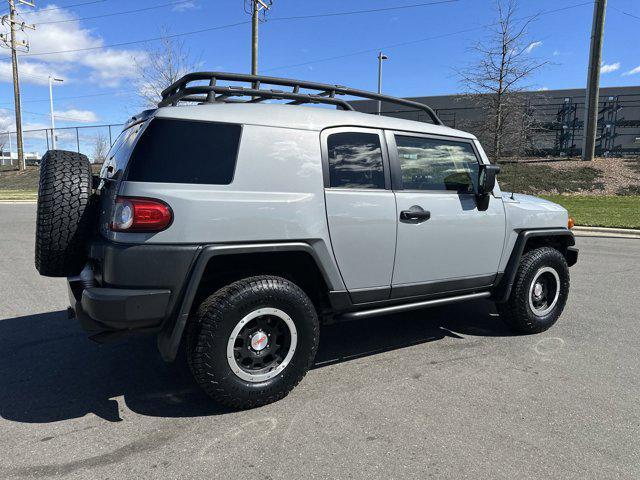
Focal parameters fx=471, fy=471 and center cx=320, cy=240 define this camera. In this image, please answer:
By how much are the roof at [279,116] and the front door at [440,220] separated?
0.64ft

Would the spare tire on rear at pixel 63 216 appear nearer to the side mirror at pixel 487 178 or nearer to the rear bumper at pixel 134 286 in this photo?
the rear bumper at pixel 134 286

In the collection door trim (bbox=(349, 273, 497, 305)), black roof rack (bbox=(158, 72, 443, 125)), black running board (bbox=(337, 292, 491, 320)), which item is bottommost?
black running board (bbox=(337, 292, 491, 320))

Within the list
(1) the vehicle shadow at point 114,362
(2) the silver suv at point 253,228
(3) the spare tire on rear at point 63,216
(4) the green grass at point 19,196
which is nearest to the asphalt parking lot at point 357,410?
(1) the vehicle shadow at point 114,362

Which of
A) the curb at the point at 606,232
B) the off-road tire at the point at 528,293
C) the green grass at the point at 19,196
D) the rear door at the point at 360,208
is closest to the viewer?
the rear door at the point at 360,208

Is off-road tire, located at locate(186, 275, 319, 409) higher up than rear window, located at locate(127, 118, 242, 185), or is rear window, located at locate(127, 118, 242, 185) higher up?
rear window, located at locate(127, 118, 242, 185)

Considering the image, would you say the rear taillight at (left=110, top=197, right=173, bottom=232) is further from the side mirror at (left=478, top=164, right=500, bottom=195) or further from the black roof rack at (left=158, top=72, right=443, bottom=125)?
the side mirror at (left=478, top=164, right=500, bottom=195)

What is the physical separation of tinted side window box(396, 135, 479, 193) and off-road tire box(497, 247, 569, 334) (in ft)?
3.23

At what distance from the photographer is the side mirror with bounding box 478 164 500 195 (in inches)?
155

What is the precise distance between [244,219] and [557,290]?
134 inches

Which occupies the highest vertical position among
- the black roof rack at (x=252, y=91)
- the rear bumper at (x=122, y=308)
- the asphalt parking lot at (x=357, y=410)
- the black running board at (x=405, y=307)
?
the black roof rack at (x=252, y=91)

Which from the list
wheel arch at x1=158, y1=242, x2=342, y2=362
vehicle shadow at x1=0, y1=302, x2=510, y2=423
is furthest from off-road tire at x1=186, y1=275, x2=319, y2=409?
vehicle shadow at x1=0, y1=302, x2=510, y2=423

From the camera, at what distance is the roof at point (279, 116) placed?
2.94m

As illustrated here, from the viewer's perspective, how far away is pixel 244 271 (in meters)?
3.16

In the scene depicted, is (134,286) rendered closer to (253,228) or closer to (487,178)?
(253,228)
